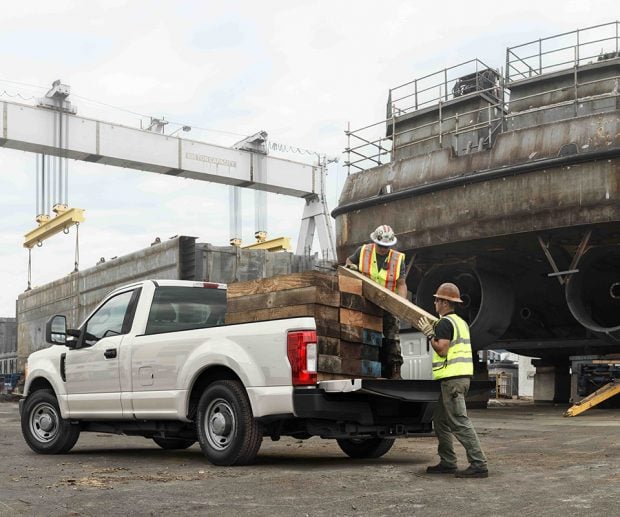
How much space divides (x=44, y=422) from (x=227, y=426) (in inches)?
110

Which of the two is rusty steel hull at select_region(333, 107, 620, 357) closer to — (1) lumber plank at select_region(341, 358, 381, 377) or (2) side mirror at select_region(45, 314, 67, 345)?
(1) lumber plank at select_region(341, 358, 381, 377)

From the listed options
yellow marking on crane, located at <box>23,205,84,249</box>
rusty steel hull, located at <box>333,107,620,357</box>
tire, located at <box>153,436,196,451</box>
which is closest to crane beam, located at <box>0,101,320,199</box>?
yellow marking on crane, located at <box>23,205,84,249</box>

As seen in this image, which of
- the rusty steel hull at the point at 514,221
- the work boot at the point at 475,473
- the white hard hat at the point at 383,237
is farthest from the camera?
the rusty steel hull at the point at 514,221

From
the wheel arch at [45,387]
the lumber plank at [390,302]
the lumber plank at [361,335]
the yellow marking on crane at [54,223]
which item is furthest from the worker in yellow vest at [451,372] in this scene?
the yellow marking on crane at [54,223]

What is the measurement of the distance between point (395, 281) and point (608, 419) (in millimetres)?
5854

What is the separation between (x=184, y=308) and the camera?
8203 millimetres

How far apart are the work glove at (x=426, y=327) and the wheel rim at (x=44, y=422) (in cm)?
420

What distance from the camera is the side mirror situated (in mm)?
8242

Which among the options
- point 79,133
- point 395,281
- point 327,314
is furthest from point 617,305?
point 79,133

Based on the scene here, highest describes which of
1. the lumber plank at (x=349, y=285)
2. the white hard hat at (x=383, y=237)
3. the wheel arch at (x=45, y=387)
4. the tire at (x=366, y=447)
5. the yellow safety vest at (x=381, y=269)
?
the white hard hat at (x=383, y=237)

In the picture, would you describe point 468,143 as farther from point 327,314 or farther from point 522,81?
point 327,314

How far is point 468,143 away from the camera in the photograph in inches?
621

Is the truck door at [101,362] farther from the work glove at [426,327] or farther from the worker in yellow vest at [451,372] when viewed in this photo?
the worker in yellow vest at [451,372]

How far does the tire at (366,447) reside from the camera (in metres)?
7.88
